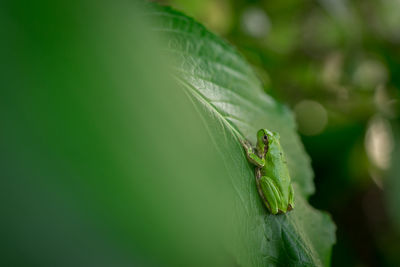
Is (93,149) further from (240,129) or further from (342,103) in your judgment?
(342,103)

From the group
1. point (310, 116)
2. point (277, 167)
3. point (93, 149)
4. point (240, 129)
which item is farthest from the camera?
point (310, 116)

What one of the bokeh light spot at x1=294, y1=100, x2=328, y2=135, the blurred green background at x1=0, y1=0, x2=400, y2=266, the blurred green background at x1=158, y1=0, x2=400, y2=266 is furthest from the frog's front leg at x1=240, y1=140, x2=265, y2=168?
the bokeh light spot at x1=294, y1=100, x2=328, y2=135

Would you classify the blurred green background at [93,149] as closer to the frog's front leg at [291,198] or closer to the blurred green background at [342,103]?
the frog's front leg at [291,198]

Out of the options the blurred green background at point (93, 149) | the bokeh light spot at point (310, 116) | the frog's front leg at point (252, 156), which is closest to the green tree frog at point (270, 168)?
the frog's front leg at point (252, 156)

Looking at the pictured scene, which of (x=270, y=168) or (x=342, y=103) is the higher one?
(x=270, y=168)

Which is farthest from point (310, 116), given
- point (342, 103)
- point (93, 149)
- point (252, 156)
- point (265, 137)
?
point (93, 149)
